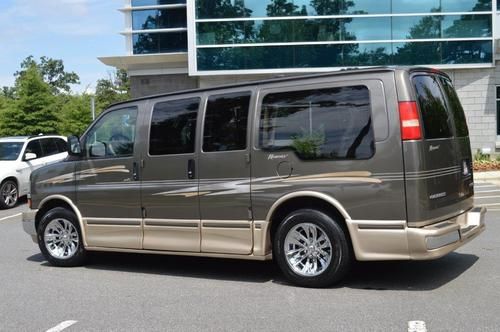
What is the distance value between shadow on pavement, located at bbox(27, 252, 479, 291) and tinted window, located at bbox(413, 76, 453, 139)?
1.61 m

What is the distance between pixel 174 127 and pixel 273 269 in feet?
6.93

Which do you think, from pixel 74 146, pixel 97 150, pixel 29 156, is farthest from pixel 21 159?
pixel 97 150

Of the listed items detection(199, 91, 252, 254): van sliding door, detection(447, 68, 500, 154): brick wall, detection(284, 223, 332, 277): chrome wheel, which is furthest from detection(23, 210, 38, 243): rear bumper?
detection(447, 68, 500, 154): brick wall

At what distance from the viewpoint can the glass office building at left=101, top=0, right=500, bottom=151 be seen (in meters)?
25.1

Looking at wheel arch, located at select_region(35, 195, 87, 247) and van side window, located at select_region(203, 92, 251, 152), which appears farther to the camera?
wheel arch, located at select_region(35, 195, 87, 247)

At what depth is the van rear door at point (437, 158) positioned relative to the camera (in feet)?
19.4

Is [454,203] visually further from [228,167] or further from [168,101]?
[168,101]

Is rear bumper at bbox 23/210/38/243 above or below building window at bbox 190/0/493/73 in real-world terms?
below

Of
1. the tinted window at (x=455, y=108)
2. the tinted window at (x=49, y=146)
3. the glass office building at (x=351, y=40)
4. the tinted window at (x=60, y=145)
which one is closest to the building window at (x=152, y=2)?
the glass office building at (x=351, y=40)

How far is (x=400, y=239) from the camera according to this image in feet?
19.5

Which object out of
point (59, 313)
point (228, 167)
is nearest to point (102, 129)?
point (228, 167)

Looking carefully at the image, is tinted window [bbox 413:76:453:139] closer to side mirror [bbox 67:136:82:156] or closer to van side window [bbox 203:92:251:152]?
van side window [bbox 203:92:251:152]

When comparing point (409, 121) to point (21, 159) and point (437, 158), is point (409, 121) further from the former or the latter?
point (21, 159)

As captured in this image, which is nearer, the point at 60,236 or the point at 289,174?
the point at 289,174
